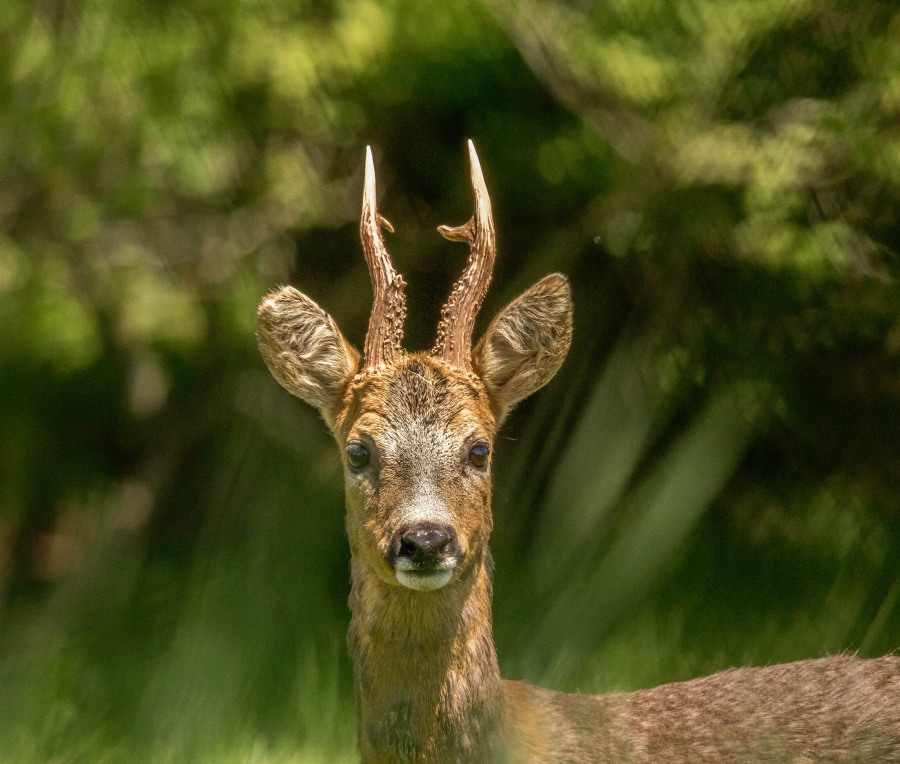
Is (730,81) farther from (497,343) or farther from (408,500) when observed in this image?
(408,500)

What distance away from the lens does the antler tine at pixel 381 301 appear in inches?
144

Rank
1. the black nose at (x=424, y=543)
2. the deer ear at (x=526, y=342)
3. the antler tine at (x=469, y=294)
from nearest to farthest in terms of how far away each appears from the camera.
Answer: the black nose at (x=424, y=543), the antler tine at (x=469, y=294), the deer ear at (x=526, y=342)

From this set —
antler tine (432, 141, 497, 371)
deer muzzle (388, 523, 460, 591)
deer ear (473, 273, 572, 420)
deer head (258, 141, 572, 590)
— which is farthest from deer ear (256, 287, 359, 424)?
deer muzzle (388, 523, 460, 591)

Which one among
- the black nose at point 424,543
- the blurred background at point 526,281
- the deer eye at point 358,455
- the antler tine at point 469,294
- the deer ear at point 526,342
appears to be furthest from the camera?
the blurred background at point 526,281

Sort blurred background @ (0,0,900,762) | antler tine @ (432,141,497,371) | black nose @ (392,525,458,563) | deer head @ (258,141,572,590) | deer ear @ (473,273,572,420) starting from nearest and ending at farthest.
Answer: black nose @ (392,525,458,563) < deer head @ (258,141,572,590) < antler tine @ (432,141,497,371) < deer ear @ (473,273,572,420) < blurred background @ (0,0,900,762)

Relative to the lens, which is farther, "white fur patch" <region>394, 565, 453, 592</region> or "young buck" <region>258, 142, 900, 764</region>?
"young buck" <region>258, 142, 900, 764</region>

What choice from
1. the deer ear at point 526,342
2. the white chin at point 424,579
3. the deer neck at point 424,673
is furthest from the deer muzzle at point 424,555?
the deer ear at point 526,342

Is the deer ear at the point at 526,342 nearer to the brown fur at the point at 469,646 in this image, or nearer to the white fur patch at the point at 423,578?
the brown fur at the point at 469,646

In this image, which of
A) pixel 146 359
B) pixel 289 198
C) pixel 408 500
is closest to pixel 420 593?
pixel 408 500

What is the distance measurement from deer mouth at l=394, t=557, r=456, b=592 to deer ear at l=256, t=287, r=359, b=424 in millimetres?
825

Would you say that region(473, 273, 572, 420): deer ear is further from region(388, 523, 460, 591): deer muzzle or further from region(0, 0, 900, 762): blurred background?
region(388, 523, 460, 591): deer muzzle

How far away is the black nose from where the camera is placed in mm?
3131

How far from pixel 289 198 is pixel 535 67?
1.30 meters


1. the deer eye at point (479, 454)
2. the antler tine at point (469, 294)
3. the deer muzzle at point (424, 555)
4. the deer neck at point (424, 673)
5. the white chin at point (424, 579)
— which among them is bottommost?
the deer neck at point (424, 673)
